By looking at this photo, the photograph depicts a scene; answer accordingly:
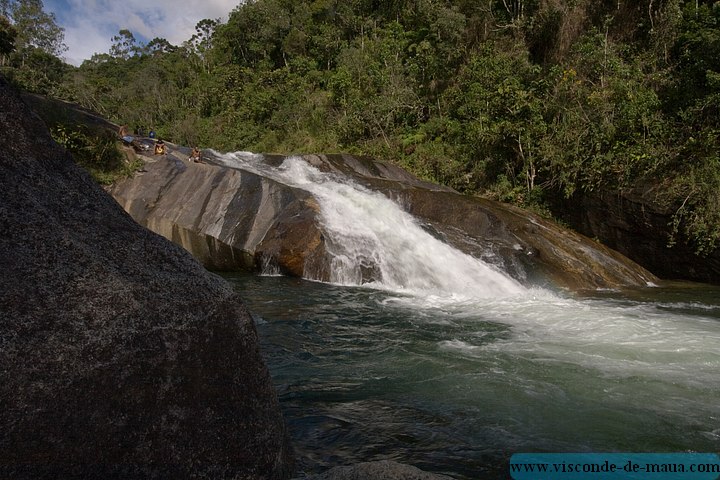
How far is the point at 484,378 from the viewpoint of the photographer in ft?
19.6

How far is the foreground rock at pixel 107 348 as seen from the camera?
2182 millimetres

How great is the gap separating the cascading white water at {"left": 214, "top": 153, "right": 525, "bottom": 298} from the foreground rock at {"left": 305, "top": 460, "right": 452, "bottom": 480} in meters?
9.42

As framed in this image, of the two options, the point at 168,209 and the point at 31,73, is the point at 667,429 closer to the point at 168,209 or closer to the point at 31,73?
the point at 168,209

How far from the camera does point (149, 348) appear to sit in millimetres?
2488

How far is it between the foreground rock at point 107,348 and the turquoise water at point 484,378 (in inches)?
40.4

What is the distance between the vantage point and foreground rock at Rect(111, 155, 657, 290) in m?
13.2

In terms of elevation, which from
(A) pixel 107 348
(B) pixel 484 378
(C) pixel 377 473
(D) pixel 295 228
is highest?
(D) pixel 295 228

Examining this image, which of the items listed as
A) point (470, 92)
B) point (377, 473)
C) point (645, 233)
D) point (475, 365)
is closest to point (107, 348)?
point (377, 473)

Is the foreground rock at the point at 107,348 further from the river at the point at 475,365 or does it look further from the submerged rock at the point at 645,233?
the submerged rock at the point at 645,233

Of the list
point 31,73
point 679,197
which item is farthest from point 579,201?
point 31,73

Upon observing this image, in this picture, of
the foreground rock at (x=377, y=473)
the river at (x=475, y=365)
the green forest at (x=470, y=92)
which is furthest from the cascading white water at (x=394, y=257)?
the foreground rock at (x=377, y=473)

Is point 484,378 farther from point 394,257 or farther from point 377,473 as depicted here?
point 394,257

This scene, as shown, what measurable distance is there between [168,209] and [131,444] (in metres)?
13.4

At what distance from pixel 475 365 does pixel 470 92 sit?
57.5ft
